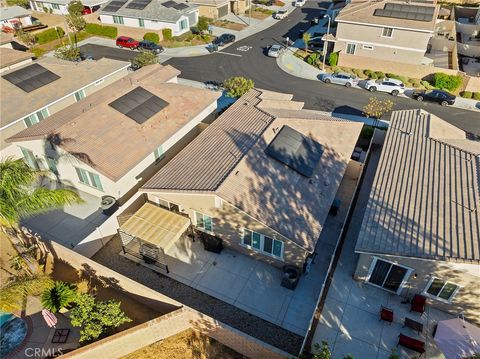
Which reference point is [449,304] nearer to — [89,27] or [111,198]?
[111,198]

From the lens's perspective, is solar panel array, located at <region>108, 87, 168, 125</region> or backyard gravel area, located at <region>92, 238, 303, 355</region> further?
solar panel array, located at <region>108, 87, 168, 125</region>

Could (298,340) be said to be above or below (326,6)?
below

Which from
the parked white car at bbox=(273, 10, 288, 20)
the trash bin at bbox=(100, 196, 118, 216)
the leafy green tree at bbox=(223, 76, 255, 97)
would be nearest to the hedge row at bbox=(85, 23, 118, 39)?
the parked white car at bbox=(273, 10, 288, 20)

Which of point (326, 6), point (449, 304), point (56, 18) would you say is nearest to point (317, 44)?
point (326, 6)

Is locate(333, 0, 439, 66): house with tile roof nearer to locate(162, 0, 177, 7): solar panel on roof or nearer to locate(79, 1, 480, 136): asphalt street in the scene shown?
locate(79, 1, 480, 136): asphalt street

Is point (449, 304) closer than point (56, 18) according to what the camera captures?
Yes

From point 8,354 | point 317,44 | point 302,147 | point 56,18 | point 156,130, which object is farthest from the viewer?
point 56,18

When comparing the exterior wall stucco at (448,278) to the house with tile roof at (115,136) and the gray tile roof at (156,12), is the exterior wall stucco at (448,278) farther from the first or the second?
the gray tile roof at (156,12)

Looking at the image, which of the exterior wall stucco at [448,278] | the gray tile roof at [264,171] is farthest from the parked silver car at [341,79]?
the exterior wall stucco at [448,278]
